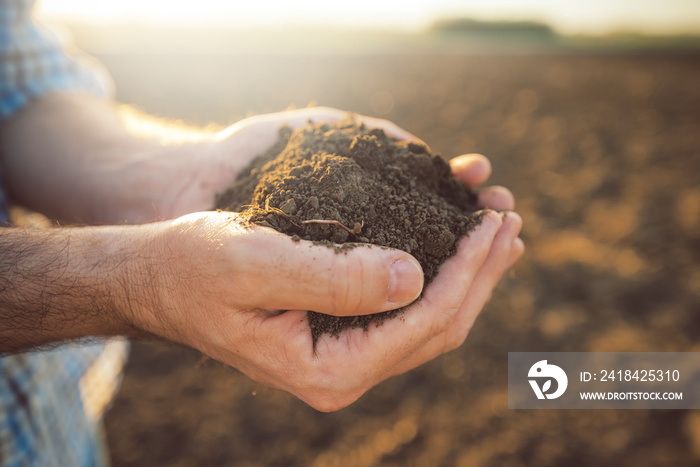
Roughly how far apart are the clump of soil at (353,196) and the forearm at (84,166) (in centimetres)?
33

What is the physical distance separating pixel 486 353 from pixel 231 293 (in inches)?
116

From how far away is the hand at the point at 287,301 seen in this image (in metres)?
1.21

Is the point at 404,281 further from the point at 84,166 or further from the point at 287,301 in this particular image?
the point at 84,166

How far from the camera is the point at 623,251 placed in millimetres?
4570

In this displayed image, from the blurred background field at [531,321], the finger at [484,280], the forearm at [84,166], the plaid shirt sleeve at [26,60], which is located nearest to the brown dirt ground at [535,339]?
the blurred background field at [531,321]

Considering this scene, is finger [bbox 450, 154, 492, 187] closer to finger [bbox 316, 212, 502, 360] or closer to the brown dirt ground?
finger [bbox 316, 212, 502, 360]

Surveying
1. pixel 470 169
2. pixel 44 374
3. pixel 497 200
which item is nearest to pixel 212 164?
pixel 44 374

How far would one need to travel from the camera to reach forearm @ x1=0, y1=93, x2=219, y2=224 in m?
1.92

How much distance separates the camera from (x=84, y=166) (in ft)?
6.32

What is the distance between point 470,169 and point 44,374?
2.02 meters

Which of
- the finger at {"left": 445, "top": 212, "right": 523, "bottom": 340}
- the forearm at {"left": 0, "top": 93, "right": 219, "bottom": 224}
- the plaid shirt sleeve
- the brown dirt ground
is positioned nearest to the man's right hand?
the finger at {"left": 445, "top": 212, "right": 523, "bottom": 340}

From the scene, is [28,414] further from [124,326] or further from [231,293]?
[231,293]

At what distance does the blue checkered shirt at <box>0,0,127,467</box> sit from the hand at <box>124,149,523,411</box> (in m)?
0.58

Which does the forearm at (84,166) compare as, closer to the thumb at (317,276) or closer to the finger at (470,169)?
the thumb at (317,276)
